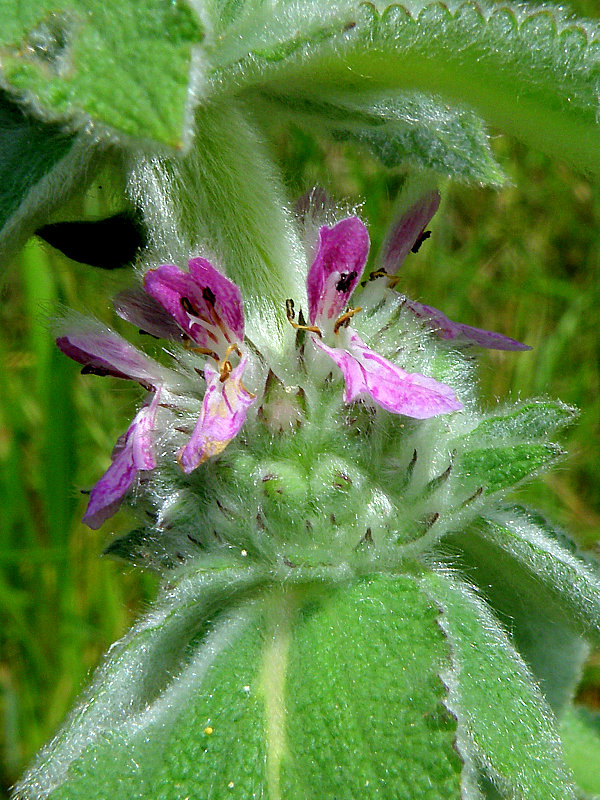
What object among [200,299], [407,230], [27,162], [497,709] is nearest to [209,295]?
[200,299]

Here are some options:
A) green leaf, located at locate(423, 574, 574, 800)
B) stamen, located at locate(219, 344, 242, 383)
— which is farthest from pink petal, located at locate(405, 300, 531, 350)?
green leaf, located at locate(423, 574, 574, 800)

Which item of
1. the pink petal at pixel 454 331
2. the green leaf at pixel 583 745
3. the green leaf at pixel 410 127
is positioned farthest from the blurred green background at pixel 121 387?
the green leaf at pixel 410 127

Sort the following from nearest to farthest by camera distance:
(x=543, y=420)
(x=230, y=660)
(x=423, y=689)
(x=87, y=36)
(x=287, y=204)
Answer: (x=87, y=36) < (x=423, y=689) < (x=230, y=660) < (x=543, y=420) < (x=287, y=204)

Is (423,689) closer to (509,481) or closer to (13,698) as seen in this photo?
(509,481)

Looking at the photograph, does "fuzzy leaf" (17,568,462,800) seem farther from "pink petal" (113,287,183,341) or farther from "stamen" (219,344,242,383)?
"pink petal" (113,287,183,341)

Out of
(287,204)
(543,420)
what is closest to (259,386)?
(287,204)
